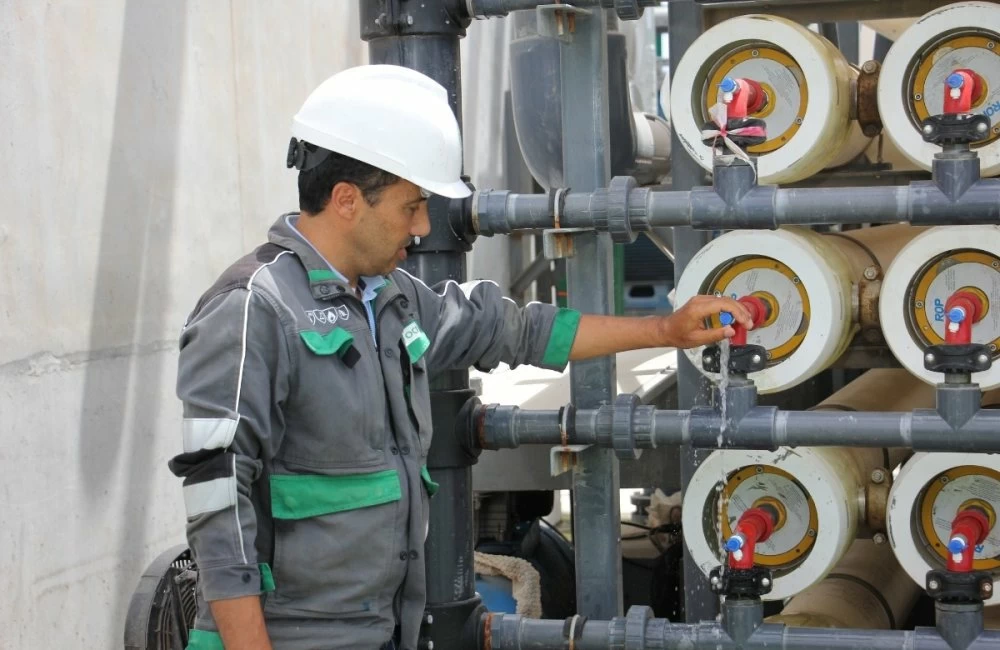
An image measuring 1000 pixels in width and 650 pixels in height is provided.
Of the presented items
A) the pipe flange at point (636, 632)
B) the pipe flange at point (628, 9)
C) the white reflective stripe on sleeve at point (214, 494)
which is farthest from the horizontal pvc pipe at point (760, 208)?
the white reflective stripe on sleeve at point (214, 494)

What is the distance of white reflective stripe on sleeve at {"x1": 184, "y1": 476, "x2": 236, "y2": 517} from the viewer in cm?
168

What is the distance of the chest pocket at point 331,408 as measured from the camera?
5.89 ft

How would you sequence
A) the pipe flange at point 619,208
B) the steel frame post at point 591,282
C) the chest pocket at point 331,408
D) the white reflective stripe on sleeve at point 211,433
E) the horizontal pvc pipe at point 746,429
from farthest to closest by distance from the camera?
the steel frame post at point 591,282 < the pipe flange at point 619,208 < the horizontal pvc pipe at point 746,429 < the chest pocket at point 331,408 < the white reflective stripe on sleeve at point 211,433

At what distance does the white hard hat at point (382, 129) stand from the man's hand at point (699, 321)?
417 millimetres

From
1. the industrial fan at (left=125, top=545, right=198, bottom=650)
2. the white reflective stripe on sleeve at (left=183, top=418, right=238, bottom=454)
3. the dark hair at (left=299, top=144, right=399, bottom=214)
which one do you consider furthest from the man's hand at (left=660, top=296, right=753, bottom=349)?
the industrial fan at (left=125, top=545, right=198, bottom=650)

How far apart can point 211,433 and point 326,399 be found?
0.60 feet

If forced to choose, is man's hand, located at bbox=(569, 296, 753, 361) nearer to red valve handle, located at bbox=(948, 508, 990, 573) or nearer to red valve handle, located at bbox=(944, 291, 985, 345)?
red valve handle, located at bbox=(944, 291, 985, 345)

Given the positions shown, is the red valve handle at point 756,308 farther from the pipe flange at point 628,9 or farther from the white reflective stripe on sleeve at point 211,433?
the white reflective stripe on sleeve at point 211,433

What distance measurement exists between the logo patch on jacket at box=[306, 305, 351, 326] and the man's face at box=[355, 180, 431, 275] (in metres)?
0.07

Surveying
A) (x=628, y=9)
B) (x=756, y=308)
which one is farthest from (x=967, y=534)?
(x=628, y=9)

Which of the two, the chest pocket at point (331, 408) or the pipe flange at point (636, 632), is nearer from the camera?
the chest pocket at point (331, 408)

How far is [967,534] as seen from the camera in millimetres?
2148

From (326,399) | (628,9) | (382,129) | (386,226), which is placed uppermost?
(628,9)

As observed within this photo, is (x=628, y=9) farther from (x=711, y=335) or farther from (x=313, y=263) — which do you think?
(x=313, y=263)
